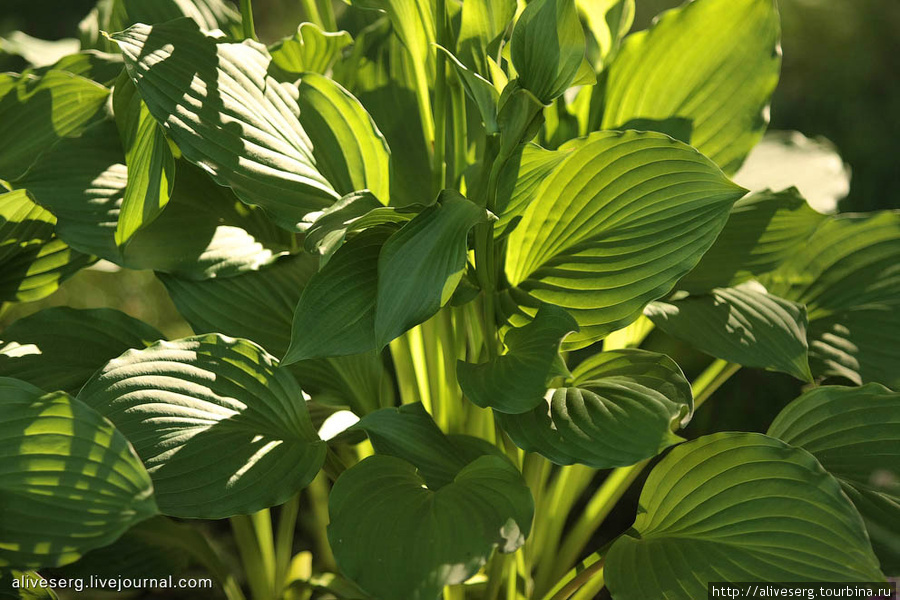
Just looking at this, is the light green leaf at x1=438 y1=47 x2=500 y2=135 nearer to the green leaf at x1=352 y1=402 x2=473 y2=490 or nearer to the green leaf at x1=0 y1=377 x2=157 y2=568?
the green leaf at x1=352 y1=402 x2=473 y2=490

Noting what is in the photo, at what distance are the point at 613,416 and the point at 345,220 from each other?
0.34 metres

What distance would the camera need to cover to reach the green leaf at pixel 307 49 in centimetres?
95

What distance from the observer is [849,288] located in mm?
1017

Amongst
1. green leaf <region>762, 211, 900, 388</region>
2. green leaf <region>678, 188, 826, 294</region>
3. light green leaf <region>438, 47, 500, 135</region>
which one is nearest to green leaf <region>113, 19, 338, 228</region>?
light green leaf <region>438, 47, 500, 135</region>

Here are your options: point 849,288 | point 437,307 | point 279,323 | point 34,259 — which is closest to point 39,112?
point 34,259

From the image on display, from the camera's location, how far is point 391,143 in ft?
3.53

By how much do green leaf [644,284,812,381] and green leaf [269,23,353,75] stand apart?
51cm

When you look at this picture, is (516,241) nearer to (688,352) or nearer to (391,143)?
(391,143)

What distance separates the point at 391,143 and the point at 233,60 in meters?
0.26

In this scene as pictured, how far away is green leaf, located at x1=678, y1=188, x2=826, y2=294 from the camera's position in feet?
3.20

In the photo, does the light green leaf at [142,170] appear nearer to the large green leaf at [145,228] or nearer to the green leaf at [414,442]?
the large green leaf at [145,228]

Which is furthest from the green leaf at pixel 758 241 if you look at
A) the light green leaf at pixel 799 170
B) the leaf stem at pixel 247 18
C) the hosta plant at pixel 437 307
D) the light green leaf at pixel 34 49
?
the light green leaf at pixel 34 49

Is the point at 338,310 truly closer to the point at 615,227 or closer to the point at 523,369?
the point at 523,369

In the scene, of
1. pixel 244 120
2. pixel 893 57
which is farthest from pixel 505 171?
pixel 893 57
